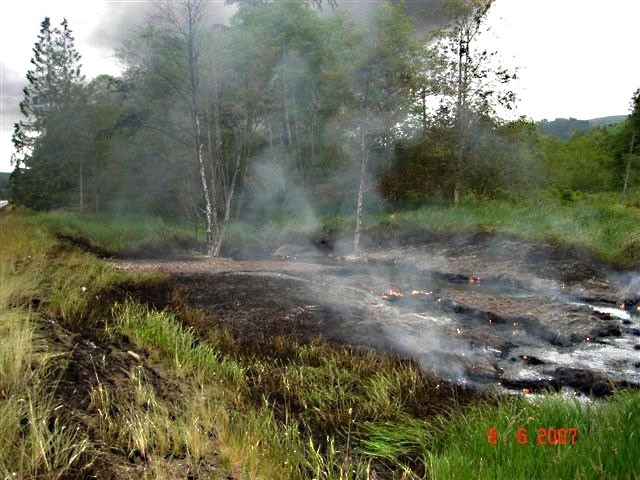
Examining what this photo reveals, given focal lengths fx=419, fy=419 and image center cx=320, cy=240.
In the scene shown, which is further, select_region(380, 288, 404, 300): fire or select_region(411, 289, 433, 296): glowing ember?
select_region(411, 289, 433, 296): glowing ember

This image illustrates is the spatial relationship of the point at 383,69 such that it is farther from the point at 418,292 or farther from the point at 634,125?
the point at 634,125

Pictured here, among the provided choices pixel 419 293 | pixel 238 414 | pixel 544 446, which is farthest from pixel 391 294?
pixel 544 446

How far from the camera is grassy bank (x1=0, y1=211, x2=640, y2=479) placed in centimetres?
273

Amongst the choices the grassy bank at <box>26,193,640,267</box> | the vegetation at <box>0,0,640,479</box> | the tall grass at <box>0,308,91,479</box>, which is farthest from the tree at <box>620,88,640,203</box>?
the tall grass at <box>0,308,91,479</box>

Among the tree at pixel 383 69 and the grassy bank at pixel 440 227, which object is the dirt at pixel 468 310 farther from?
the tree at pixel 383 69

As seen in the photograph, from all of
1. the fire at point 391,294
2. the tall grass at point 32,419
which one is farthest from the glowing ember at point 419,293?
the tall grass at point 32,419

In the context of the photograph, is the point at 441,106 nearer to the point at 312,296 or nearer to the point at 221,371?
the point at 312,296

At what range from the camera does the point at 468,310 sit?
8.95m

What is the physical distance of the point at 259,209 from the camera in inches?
1073

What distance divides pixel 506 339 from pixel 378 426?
13.6 ft

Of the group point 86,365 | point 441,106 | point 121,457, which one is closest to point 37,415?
point 121,457
